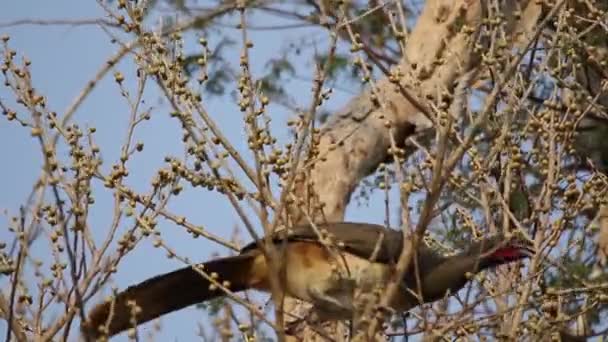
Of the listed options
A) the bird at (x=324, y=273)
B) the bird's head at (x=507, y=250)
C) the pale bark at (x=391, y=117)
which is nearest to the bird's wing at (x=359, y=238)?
the bird at (x=324, y=273)

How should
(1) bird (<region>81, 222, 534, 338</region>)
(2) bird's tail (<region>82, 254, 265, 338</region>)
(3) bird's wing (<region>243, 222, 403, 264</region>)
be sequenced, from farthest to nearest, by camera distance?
(3) bird's wing (<region>243, 222, 403, 264</region>), (1) bird (<region>81, 222, 534, 338</region>), (2) bird's tail (<region>82, 254, 265, 338</region>)

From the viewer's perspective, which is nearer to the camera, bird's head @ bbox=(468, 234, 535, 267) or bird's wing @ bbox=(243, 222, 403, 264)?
bird's head @ bbox=(468, 234, 535, 267)

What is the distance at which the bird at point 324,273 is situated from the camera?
13.1ft

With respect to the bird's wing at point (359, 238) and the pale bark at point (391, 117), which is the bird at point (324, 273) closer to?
the bird's wing at point (359, 238)

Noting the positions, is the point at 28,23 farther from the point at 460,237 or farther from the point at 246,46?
the point at 246,46

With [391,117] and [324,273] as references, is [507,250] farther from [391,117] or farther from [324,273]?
[391,117]

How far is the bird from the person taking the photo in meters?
4.01

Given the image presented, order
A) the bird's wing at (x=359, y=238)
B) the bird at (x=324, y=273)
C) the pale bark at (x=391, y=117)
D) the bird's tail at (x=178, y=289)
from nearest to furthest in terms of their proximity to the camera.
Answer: the bird's tail at (x=178, y=289)
the bird at (x=324, y=273)
the bird's wing at (x=359, y=238)
the pale bark at (x=391, y=117)

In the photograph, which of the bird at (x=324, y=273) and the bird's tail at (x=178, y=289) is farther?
the bird at (x=324, y=273)

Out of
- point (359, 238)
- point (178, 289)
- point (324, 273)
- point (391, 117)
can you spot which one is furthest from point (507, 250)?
point (391, 117)

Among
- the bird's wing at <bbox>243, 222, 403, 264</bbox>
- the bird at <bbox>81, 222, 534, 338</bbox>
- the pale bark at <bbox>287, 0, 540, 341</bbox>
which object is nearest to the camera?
the bird at <bbox>81, 222, 534, 338</bbox>

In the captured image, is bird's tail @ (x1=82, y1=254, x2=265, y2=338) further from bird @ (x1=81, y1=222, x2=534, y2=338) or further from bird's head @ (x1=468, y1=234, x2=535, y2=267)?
bird's head @ (x1=468, y1=234, x2=535, y2=267)

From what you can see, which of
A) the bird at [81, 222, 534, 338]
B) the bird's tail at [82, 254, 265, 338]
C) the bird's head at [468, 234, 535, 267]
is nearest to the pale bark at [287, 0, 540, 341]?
the bird at [81, 222, 534, 338]

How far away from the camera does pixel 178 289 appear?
425 centimetres
